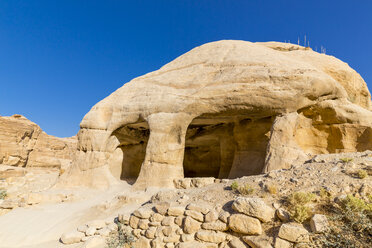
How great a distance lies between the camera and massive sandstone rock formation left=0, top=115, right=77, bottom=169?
65.2ft

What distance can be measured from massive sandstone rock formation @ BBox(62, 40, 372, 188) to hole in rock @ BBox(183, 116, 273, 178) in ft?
0.17

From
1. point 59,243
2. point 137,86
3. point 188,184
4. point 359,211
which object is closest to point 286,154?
point 188,184

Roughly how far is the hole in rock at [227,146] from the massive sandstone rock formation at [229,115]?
0.17ft

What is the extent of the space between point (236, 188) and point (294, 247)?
1.78m

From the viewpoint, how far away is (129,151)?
1377cm

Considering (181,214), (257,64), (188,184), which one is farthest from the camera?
(257,64)

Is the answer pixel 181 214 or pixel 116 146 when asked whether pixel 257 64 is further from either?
pixel 116 146

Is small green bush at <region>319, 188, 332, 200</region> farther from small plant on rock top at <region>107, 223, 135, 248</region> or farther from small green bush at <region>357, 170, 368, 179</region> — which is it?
small plant on rock top at <region>107, 223, 135, 248</region>

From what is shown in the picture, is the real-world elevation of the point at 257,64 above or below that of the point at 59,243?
above

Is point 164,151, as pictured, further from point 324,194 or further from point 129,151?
point 324,194

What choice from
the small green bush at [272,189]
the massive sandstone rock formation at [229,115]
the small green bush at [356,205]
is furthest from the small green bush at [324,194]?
the massive sandstone rock formation at [229,115]

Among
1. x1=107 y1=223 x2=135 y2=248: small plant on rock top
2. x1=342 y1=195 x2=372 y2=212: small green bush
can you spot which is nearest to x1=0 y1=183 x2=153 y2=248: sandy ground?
x1=107 y1=223 x2=135 y2=248: small plant on rock top

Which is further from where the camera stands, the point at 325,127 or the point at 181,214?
the point at 325,127

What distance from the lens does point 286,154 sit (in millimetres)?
8008
